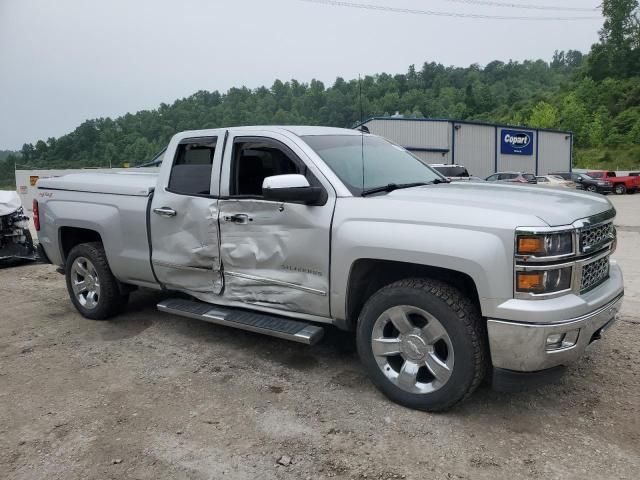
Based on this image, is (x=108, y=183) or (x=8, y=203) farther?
(x=8, y=203)

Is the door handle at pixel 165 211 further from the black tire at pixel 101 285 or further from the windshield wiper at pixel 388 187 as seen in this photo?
the windshield wiper at pixel 388 187

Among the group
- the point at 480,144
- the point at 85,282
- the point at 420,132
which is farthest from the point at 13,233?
the point at 480,144

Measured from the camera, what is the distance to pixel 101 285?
5469 mm

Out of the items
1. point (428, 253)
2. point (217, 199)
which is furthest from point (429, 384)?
point (217, 199)

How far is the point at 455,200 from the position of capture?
345 cm

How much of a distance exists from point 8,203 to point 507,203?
8415 millimetres

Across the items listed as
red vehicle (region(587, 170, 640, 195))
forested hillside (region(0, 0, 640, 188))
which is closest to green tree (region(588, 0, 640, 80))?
forested hillside (region(0, 0, 640, 188))

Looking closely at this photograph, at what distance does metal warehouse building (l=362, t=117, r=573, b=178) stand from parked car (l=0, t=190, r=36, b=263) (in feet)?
75.2

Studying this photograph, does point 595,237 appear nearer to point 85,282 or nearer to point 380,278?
point 380,278

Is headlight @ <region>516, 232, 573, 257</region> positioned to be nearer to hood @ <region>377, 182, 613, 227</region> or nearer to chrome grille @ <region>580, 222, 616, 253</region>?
hood @ <region>377, 182, 613, 227</region>

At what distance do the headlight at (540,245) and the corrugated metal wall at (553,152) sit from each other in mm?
41436

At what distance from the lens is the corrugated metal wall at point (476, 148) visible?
115 ft

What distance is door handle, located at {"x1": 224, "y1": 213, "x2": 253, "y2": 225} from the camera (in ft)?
13.8

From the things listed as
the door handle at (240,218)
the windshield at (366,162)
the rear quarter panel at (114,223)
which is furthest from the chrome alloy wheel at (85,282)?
the windshield at (366,162)
